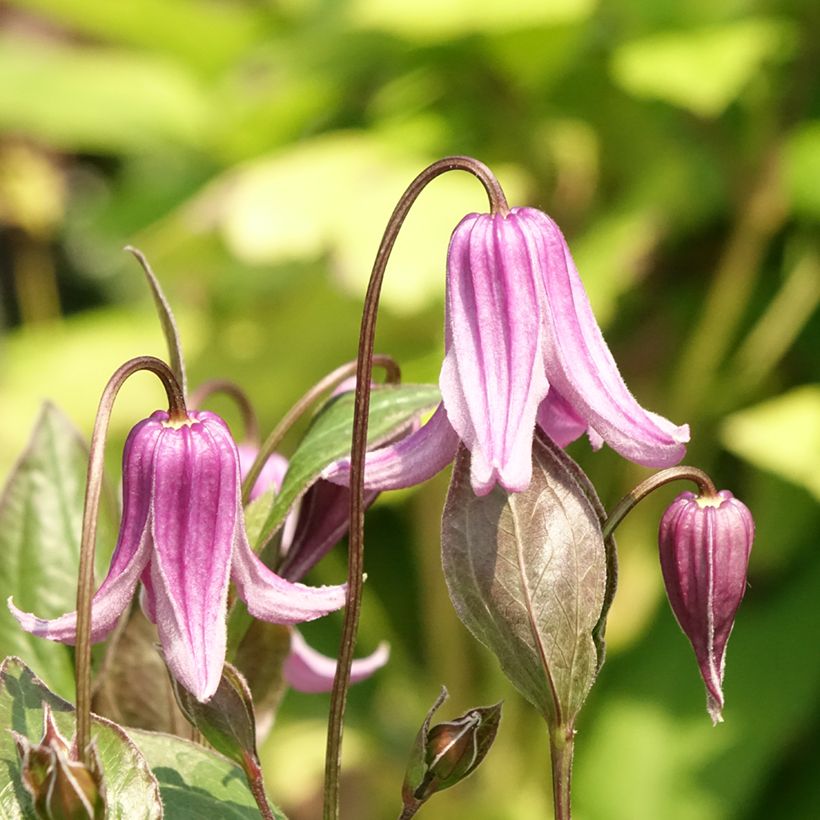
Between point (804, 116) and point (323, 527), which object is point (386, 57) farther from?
point (323, 527)

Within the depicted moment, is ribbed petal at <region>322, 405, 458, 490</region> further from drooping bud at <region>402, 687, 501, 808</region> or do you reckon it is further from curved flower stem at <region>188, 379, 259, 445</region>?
curved flower stem at <region>188, 379, 259, 445</region>

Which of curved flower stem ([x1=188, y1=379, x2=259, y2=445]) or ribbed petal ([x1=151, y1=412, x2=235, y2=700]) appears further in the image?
curved flower stem ([x1=188, y1=379, x2=259, y2=445])

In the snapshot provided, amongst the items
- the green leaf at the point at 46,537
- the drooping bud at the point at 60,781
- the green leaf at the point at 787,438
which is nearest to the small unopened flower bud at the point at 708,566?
the drooping bud at the point at 60,781

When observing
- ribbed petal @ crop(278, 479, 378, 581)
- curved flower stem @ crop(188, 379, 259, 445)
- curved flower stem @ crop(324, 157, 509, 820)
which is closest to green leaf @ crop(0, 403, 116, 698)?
curved flower stem @ crop(188, 379, 259, 445)

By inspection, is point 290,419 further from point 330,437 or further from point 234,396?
point 234,396

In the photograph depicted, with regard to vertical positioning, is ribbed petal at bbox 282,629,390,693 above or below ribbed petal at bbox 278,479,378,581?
below

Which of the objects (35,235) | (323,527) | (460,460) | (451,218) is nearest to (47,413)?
(323,527)

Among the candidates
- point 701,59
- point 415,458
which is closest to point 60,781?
point 415,458

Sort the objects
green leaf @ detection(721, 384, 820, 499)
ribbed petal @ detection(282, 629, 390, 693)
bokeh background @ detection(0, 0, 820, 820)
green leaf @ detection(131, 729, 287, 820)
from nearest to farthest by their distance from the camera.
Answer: green leaf @ detection(131, 729, 287, 820)
ribbed petal @ detection(282, 629, 390, 693)
green leaf @ detection(721, 384, 820, 499)
bokeh background @ detection(0, 0, 820, 820)
